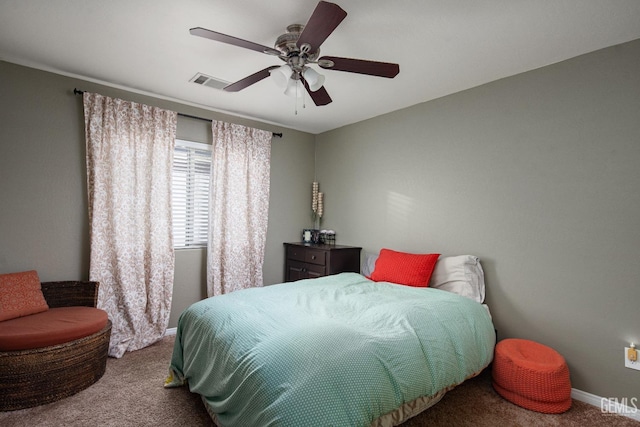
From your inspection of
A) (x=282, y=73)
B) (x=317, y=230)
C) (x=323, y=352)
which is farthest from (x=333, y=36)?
(x=317, y=230)

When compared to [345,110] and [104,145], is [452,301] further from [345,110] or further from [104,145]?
[104,145]

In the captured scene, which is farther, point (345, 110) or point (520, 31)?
point (345, 110)

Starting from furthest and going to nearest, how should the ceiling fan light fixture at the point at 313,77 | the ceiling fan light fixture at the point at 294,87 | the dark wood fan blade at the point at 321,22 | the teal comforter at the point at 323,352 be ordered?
the ceiling fan light fixture at the point at 294,87, the ceiling fan light fixture at the point at 313,77, the dark wood fan blade at the point at 321,22, the teal comforter at the point at 323,352

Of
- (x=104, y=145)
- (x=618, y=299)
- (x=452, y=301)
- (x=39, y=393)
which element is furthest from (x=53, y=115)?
(x=618, y=299)

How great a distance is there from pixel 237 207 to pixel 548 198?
121 inches

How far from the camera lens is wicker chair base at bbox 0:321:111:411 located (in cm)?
197

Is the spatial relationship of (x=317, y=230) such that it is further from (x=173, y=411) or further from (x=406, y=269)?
(x=173, y=411)

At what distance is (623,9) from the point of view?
1801 mm

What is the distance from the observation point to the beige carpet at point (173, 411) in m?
1.89

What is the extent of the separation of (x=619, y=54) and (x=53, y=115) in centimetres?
448

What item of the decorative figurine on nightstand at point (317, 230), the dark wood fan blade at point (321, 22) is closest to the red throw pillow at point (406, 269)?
the decorative figurine on nightstand at point (317, 230)

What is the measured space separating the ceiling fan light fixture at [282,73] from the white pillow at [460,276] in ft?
6.87

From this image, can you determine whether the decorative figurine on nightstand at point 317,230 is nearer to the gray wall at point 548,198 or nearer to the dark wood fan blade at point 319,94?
the gray wall at point 548,198

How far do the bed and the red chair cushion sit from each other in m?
0.68
